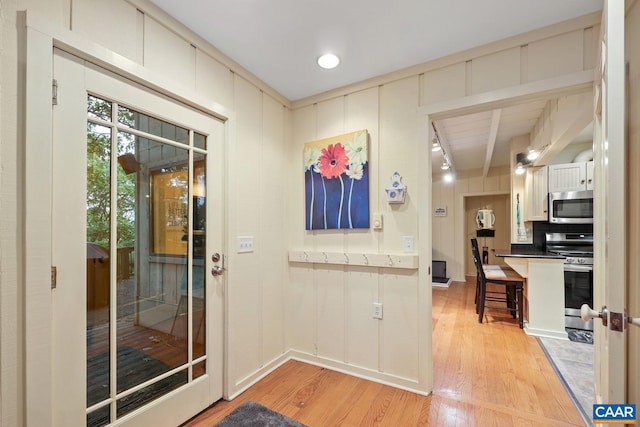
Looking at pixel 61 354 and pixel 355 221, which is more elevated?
pixel 355 221

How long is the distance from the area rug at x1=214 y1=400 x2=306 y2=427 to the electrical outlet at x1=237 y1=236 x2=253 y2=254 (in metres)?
1.07

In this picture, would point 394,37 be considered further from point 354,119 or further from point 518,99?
point 518,99

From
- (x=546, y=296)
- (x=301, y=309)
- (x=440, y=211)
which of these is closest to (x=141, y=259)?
(x=301, y=309)

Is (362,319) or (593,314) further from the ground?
(593,314)

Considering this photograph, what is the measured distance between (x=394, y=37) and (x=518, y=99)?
0.94 meters

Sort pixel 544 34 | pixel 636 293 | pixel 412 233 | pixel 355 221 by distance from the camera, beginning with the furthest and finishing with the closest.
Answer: pixel 355 221, pixel 412 233, pixel 544 34, pixel 636 293

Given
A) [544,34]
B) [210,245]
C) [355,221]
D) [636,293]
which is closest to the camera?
[636,293]

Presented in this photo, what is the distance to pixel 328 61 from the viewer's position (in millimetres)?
2137

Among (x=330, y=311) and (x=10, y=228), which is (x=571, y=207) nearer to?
(x=330, y=311)

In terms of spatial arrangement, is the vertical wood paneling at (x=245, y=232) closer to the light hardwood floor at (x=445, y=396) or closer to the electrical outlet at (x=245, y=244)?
the electrical outlet at (x=245, y=244)

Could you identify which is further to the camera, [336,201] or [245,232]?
[336,201]

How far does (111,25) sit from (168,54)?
1.03 ft

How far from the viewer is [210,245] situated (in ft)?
6.55

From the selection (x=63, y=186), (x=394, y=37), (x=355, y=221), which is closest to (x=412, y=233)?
(x=355, y=221)
